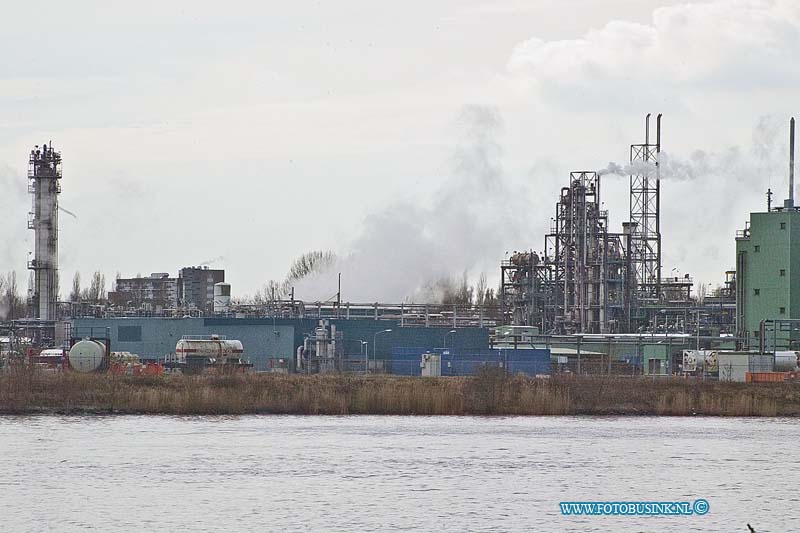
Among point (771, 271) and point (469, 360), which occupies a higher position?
point (771, 271)

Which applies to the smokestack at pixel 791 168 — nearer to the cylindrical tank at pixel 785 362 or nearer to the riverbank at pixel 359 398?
the cylindrical tank at pixel 785 362

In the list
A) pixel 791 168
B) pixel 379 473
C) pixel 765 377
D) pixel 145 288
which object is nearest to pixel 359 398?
pixel 379 473

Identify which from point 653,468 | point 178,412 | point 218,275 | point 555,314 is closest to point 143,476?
point 653,468

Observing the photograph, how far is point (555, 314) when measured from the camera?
372 feet

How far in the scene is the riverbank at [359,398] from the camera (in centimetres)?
6562

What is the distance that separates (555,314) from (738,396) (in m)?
40.5

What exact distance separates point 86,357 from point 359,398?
26.1 meters

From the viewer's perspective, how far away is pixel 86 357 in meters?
87.2

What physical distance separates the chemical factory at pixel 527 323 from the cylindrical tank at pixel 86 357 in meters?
0.09

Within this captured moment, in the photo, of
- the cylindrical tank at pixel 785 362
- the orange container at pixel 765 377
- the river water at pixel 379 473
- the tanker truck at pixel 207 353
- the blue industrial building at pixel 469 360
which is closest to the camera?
the river water at pixel 379 473

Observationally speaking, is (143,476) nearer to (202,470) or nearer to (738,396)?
(202,470)

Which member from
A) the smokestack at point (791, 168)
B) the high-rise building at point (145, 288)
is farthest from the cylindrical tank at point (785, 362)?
the high-rise building at point (145, 288)

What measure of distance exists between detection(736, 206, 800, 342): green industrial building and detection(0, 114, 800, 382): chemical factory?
10 centimetres

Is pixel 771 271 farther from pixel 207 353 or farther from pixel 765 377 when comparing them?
pixel 207 353
